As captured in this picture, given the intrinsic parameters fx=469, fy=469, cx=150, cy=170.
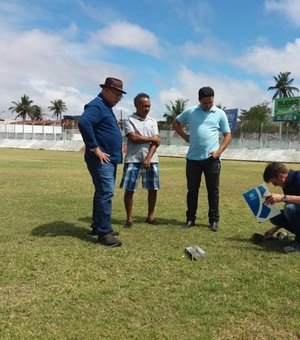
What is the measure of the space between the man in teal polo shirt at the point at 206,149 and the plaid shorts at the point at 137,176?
517mm

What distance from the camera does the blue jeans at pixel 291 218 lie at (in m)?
5.38

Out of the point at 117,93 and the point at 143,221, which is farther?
the point at 143,221

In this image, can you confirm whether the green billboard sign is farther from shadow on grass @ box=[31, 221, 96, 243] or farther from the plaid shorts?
shadow on grass @ box=[31, 221, 96, 243]

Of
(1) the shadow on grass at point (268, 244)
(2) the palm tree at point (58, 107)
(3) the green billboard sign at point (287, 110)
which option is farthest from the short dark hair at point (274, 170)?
(2) the palm tree at point (58, 107)

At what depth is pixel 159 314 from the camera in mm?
3521

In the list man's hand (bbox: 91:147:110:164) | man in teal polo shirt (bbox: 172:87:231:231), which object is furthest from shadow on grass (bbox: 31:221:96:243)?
man in teal polo shirt (bbox: 172:87:231:231)

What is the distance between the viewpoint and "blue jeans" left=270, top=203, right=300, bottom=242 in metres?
5.38

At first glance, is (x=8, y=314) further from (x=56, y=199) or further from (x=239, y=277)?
(x=56, y=199)

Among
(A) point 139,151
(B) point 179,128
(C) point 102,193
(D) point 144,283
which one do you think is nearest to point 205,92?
(B) point 179,128

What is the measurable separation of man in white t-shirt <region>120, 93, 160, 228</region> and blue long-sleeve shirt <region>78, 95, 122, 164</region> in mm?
791

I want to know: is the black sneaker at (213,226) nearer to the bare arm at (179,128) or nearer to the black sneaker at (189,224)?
the black sneaker at (189,224)

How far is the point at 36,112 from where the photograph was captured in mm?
122688

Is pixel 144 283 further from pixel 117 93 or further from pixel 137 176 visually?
pixel 137 176

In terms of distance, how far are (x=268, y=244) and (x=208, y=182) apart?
1396 millimetres
